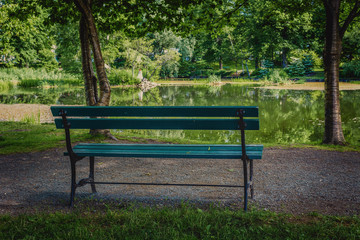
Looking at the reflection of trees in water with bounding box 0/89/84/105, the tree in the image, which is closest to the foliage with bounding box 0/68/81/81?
the reflection of trees in water with bounding box 0/89/84/105

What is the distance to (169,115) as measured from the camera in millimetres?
3305

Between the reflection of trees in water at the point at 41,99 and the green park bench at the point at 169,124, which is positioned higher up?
the reflection of trees in water at the point at 41,99

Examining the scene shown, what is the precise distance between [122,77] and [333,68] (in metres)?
32.8

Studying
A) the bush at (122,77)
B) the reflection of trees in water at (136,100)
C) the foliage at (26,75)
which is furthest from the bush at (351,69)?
the foliage at (26,75)

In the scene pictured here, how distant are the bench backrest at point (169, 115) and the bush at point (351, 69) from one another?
121 feet

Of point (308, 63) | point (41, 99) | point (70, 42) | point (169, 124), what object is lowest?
point (169, 124)

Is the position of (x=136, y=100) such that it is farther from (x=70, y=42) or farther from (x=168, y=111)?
(x=168, y=111)

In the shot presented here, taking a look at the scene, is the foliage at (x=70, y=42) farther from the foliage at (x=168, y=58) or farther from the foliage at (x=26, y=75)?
the foliage at (x=168, y=58)

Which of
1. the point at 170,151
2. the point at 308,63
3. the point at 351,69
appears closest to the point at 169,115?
the point at 170,151

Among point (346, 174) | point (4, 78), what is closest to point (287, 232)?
point (346, 174)

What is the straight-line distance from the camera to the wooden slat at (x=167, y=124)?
132 inches

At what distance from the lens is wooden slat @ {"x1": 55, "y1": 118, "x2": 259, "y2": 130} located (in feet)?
11.0

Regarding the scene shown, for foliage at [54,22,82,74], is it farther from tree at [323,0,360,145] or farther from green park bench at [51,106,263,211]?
green park bench at [51,106,263,211]

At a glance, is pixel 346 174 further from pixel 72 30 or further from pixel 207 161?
pixel 72 30
